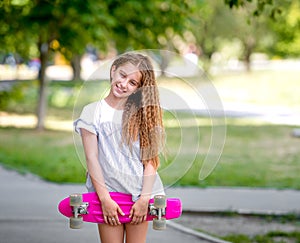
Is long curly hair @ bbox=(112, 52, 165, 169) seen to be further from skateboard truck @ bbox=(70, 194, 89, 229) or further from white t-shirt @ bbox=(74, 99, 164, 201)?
skateboard truck @ bbox=(70, 194, 89, 229)

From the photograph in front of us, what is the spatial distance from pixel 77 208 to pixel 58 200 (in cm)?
634

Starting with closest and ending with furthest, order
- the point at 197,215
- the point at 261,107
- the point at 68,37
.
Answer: the point at 197,215 → the point at 68,37 → the point at 261,107

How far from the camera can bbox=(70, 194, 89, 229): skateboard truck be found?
14.3ft

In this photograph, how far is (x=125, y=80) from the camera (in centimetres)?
441

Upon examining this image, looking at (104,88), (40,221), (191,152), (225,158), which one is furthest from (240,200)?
(104,88)

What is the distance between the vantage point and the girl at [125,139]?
14.4 feet

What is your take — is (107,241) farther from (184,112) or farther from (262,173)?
(262,173)

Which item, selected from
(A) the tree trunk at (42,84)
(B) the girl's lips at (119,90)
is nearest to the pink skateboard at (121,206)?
(B) the girl's lips at (119,90)

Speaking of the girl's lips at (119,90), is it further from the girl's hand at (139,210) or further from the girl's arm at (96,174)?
the girl's hand at (139,210)

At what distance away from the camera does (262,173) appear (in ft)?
47.0

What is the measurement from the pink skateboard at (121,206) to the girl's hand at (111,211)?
2 centimetres

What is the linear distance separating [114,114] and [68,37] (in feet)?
46.9

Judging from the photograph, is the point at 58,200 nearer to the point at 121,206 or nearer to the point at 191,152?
the point at 191,152

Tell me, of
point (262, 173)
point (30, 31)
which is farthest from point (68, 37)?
point (262, 173)
